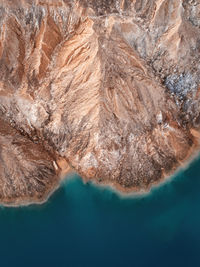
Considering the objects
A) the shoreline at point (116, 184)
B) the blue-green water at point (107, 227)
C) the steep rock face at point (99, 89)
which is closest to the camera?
the blue-green water at point (107, 227)

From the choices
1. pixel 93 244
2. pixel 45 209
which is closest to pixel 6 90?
pixel 45 209

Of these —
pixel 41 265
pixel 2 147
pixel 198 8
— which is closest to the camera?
pixel 41 265

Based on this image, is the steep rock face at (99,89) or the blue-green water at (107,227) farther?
the steep rock face at (99,89)

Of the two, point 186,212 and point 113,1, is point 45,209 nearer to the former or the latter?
point 186,212

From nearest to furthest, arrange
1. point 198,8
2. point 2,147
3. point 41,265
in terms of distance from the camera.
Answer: point 41,265 → point 2,147 → point 198,8

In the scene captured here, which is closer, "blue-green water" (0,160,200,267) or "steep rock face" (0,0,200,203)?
"blue-green water" (0,160,200,267)
